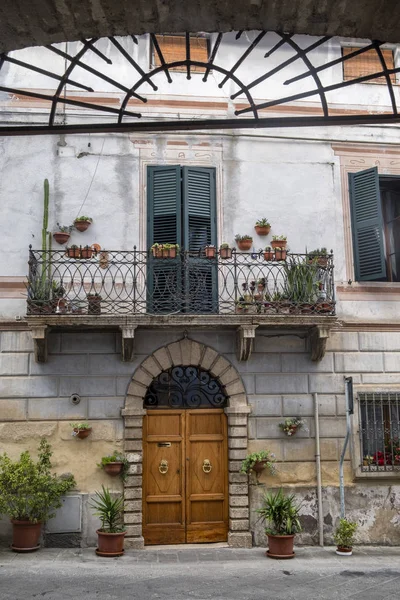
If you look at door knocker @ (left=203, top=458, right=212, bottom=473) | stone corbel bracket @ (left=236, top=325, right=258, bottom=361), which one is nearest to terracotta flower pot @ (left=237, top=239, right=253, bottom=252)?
stone corbel bracket @ (left=236, top=325, right=258, bottom=361)

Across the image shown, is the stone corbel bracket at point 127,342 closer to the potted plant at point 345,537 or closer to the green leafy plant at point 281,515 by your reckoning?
the green leafy plant at point 281,515

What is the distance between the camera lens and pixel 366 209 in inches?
490

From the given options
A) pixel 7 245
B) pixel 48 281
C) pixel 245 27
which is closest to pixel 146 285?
pixel 48 281

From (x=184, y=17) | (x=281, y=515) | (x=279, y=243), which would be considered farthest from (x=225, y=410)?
(x=184, y=17)

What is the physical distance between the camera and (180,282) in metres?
11.3

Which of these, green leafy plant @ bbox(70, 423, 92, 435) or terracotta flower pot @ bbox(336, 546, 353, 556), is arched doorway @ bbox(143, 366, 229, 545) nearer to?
green leafy plant @ bbox(70, 423, 92, 435)

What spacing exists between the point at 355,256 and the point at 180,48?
5.48 metres

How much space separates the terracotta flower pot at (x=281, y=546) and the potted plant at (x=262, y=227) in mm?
5340

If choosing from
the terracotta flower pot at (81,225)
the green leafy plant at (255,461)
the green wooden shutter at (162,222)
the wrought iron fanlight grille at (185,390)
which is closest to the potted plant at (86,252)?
the terracotta flower pot at (81,225)

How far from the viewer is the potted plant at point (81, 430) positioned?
11.0 meters

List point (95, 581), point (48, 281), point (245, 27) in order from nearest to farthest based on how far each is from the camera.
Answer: point (245, 27), point (95, 581), point (48, 281)

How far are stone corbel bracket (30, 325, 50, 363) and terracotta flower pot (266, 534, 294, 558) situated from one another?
4833 millimetres

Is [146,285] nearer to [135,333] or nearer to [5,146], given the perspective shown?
[135,333]

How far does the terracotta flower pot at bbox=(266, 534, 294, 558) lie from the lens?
10.3 m
